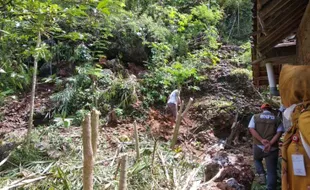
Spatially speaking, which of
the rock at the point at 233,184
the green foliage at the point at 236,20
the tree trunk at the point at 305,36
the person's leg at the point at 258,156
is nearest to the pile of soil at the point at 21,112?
the rock at the point at 233,184

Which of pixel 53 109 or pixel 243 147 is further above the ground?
pixel 53 109

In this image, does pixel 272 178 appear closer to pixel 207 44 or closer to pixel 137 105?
pixel 137 105

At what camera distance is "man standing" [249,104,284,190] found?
14.9ft

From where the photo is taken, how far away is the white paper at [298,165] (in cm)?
209

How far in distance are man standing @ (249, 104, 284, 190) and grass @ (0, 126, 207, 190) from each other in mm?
1083

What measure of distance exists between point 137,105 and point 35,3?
665 centimetres

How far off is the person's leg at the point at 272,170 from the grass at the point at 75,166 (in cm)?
110

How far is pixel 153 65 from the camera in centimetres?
1118

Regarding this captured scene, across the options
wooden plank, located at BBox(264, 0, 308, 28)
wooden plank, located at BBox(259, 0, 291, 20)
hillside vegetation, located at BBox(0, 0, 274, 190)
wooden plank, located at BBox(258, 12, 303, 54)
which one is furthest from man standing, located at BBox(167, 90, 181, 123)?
wooden plank, located at BBox(259, 0, 291, 20)

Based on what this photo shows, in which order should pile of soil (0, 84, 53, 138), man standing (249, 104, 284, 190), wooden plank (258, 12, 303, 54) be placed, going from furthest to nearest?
pile of soil (0, 84, 53, 138) < man standing (249, 104, 284, 190) < wooden plank (258, 12, 303, 54)

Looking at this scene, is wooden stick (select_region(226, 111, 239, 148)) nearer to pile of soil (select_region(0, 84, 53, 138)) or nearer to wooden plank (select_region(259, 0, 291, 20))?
wooden plank (select_region(259, 0, 291, 20))

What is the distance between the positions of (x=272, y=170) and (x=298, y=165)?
104 inches

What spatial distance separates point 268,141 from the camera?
4637 mm

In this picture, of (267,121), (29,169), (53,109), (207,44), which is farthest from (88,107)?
(207,44)
